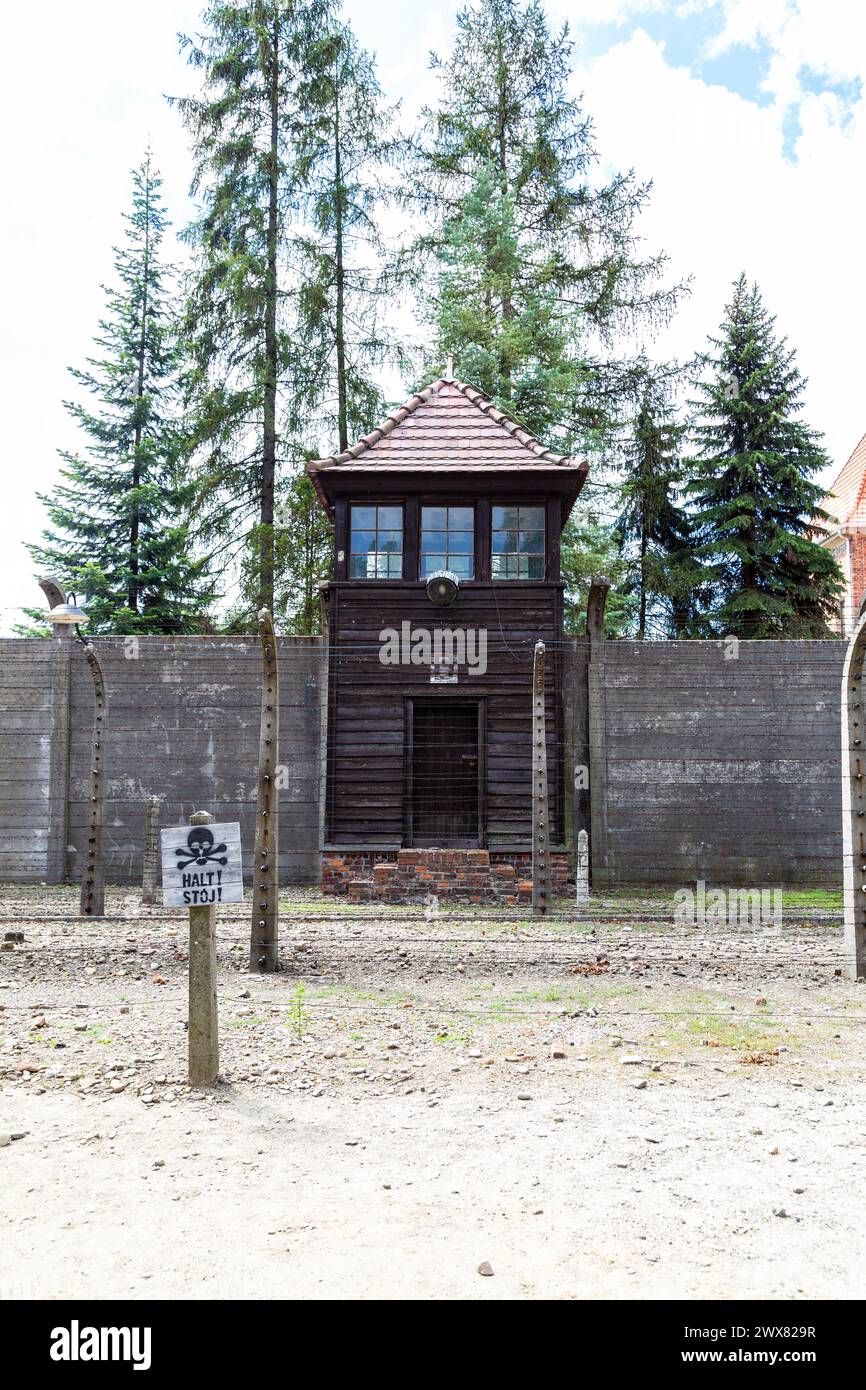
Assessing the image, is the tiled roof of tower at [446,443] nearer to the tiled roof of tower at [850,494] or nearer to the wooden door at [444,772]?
the wooden door at [444,772]

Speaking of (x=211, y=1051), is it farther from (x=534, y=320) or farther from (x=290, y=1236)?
(x=534, y=320)

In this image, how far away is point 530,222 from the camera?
2467 centimetres

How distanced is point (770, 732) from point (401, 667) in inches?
194

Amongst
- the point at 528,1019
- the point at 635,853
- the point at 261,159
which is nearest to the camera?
the point at 528,1019

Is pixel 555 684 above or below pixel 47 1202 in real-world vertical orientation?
above

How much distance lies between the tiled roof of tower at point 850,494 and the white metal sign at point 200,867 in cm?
2244

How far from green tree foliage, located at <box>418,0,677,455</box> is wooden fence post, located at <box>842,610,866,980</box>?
1472 centimetres

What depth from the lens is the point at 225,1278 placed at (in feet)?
9.79

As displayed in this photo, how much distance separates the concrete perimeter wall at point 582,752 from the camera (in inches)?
526

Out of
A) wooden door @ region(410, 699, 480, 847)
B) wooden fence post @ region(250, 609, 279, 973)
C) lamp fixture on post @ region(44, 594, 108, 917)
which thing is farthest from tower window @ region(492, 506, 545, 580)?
wooden fence post @ region(250, 609, 279, 973)

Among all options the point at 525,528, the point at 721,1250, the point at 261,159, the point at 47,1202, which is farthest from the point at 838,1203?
the point at 261,159

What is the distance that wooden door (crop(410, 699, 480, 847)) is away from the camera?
1352 centimetres

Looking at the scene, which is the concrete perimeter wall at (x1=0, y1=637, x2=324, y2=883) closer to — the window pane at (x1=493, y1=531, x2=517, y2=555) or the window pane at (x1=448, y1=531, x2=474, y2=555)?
the window pane at (x1=448, y1=531, x2=474, y2=555)

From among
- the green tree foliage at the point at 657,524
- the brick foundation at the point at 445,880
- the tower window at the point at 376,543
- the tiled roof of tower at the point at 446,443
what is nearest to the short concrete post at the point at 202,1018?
the brick foundation at the point at 445,880
